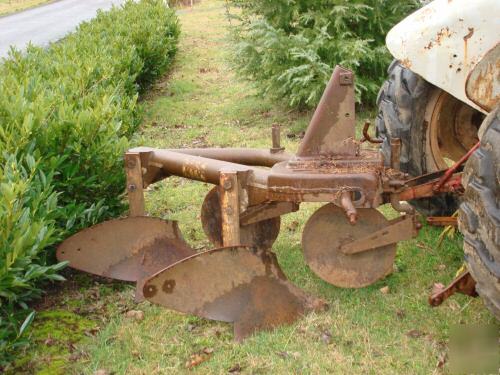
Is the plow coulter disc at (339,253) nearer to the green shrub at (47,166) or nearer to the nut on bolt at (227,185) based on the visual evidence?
the nut on bolt at (227,185)

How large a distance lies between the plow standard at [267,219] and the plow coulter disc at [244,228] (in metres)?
0.04

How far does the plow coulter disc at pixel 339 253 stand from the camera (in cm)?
360

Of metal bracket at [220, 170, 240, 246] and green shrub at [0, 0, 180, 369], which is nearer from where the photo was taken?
green shrub at [0, 0, 180, 369]

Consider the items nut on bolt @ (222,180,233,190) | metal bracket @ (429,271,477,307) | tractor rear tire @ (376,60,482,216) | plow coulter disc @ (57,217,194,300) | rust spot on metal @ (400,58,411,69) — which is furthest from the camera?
tractor rear tire @ (376,60,482,216)

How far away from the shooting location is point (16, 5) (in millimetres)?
27578

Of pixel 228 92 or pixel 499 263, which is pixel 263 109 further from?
pixel 499 263

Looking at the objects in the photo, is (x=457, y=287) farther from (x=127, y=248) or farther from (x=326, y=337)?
(x=127, y=248)

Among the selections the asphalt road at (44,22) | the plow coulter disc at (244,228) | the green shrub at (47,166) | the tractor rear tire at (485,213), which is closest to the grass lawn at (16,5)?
the asphalt road at (44,22)

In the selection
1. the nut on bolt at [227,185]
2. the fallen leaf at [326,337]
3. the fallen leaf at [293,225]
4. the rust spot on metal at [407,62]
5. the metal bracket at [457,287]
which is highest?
the rust spot on metal at [407,62]

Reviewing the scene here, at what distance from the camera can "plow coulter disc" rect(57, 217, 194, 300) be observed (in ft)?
12.8

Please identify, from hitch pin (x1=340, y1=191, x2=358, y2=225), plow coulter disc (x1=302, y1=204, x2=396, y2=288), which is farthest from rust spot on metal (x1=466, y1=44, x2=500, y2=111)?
plow coulter disc (x1=302, y1=204, x2=396, y2=288)

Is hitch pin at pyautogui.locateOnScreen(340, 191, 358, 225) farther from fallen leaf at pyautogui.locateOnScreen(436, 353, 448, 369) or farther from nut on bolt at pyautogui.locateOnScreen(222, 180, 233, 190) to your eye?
fallen leaf at pyautogui.locateOnScreen(436, 353, 448, 369)

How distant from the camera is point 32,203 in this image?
3.43m

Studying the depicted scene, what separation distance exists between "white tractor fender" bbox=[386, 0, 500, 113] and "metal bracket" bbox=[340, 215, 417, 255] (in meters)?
0.71
